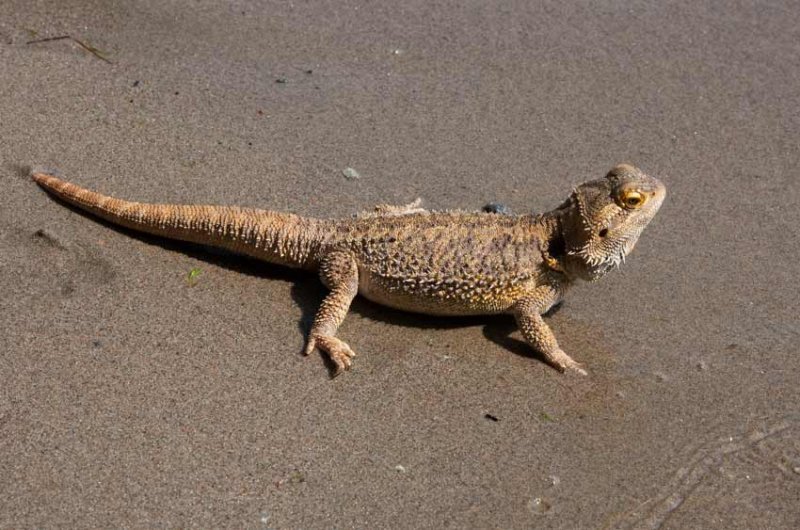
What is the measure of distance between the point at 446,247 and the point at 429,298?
357 millimetres

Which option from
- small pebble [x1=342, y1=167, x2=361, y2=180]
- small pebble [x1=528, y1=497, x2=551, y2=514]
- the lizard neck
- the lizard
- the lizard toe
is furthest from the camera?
small pebble [x1=342, y1=167, x2=361, y2=180]

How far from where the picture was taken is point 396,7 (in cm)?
955

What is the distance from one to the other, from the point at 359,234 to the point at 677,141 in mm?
3589

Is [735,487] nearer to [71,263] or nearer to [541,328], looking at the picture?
[541,328]

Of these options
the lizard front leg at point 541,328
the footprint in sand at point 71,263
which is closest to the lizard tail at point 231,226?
the footprint in sand at point 71,263

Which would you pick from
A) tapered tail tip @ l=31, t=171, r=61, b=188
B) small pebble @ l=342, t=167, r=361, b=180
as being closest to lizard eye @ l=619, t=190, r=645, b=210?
small pebble @ l=342, t=167, r=361, b=180

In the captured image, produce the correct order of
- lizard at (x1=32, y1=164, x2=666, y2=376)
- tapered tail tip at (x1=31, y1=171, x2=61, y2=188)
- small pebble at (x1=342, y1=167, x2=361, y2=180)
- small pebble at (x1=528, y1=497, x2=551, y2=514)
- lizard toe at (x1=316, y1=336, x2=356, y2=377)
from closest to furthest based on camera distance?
small pebble at (x1=528, y1=497, x2=551, y2=514), lizard toe at (x1=316, y1=336, x2=356, y2=377), lizard at (x1=32, y1=164, x2=666, y2=376), tapered tail tip at (x1=31, y1=171, x2=61, y2=188), small pebble at (x1=342, y1=167, x2=361, y2=180)

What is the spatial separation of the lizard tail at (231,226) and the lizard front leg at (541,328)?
1.45 meters

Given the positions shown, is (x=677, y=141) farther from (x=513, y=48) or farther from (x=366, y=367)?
(x=366, y=367)

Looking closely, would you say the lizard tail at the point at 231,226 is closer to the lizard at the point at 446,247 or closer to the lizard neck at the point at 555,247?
the lizard at the point at 446,247

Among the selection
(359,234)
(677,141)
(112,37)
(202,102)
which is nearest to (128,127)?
(202,102)

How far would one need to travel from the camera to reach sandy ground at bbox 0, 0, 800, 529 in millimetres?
5270

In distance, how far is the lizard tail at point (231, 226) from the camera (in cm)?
643

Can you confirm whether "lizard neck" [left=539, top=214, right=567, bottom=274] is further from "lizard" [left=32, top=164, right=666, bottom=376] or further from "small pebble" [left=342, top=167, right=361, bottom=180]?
"small pebble" [left=342, top=167, right=361, bottom=180]
